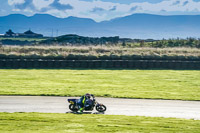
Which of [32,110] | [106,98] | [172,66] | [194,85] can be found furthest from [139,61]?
[32,110]

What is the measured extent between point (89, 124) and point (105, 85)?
1406 centimetres

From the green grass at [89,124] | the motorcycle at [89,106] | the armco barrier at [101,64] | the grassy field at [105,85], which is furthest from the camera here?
the armco barrier at [101,64]

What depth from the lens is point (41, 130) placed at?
14.3 meters

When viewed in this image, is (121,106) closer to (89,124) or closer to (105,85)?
(89,124)

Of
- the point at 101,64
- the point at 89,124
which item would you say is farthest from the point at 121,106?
the point at 101,64

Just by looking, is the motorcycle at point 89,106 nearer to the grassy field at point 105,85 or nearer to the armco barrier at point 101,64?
the grassy field at point 105,85

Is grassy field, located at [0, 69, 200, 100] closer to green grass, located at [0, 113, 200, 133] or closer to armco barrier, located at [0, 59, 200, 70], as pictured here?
armco barrier, located at [0, 59, 200, 70]

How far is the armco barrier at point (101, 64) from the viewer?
4303 centimetres

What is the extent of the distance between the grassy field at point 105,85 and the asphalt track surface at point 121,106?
1.67m

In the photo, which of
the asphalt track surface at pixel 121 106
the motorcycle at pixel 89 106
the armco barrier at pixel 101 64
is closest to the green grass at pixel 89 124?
the motorcycle at pixel 89 106


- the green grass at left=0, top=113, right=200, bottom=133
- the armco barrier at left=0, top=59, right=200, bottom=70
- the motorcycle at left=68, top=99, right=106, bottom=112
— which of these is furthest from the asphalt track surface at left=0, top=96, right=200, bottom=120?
the armco barrier at left=0, top=59, right=200, bottom=70

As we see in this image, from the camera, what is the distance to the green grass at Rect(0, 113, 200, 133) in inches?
574

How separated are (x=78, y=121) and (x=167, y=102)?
8.22 m

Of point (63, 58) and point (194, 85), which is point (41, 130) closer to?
point (194, 85)
